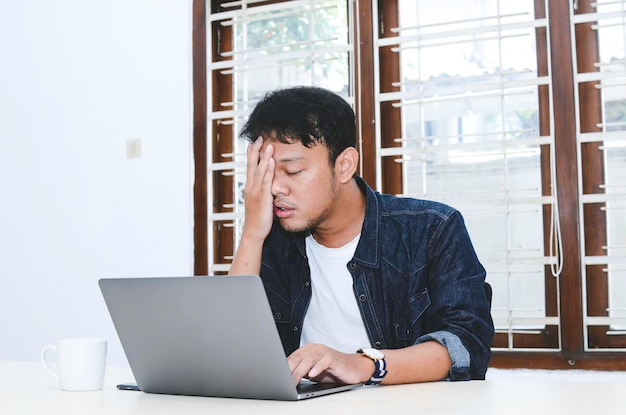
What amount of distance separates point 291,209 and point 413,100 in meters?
1.34

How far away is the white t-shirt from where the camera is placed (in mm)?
1692

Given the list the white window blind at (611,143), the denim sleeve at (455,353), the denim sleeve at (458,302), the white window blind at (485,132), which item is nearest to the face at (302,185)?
the denim sleeve at (458,302)

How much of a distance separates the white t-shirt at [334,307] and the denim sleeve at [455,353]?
0.31m

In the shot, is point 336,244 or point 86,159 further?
point 86,159

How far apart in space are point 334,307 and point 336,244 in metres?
0.15

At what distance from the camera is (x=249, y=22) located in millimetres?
3203

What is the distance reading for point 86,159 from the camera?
3.30 m

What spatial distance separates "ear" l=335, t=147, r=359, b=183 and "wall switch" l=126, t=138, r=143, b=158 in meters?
1.62

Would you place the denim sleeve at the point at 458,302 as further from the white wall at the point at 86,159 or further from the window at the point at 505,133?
the white wall at the point at 86,159

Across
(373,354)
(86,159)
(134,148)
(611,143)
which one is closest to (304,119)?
(373,354)

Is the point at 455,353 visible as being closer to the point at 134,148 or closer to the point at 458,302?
the point at 458,302

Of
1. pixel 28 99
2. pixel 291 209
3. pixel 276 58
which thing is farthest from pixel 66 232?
pixel 291 209

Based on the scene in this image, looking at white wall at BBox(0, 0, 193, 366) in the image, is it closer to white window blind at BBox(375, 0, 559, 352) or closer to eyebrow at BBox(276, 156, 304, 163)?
white window blind at BBox(375, 0, 559, 352)

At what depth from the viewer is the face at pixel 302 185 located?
1697mm
